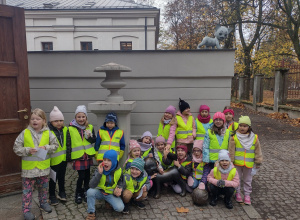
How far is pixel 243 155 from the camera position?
357cm

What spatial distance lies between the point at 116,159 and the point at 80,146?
2.57ft

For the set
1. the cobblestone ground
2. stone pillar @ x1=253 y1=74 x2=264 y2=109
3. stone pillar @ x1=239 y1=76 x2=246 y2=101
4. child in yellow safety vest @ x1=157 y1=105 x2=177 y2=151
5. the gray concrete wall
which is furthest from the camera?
stone pillar @ x1=239 y1=76 x2=246 y2=101

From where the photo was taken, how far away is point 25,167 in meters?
3.07

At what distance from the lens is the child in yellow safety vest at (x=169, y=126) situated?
425 centimetres

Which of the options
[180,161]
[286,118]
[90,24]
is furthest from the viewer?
[90,24]

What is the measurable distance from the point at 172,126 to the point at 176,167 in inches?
31.2

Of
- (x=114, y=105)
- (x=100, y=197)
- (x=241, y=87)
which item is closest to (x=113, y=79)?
(x=114, y=105)

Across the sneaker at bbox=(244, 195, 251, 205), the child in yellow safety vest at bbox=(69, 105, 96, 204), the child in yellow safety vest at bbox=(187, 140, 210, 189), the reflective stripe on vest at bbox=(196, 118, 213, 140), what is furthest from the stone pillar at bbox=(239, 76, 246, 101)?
the child in yellow safety vest at bbox=(69, 105, 96, 204)

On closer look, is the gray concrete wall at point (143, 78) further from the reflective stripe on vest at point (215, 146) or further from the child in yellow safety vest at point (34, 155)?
the child in yellow safety vest at point (34, 155)

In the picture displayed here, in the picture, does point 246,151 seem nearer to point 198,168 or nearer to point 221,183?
point 221,183

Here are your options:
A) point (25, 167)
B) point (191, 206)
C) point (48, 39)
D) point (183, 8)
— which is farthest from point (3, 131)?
point (183, 8)

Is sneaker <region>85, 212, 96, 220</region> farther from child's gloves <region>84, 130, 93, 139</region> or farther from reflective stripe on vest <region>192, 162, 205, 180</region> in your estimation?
reflective stripe on vest <region>192, 162, 205, 180</region>

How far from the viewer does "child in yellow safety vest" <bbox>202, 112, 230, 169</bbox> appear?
3678mm

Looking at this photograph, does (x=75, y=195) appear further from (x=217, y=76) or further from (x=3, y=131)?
(x=217, y=76)
